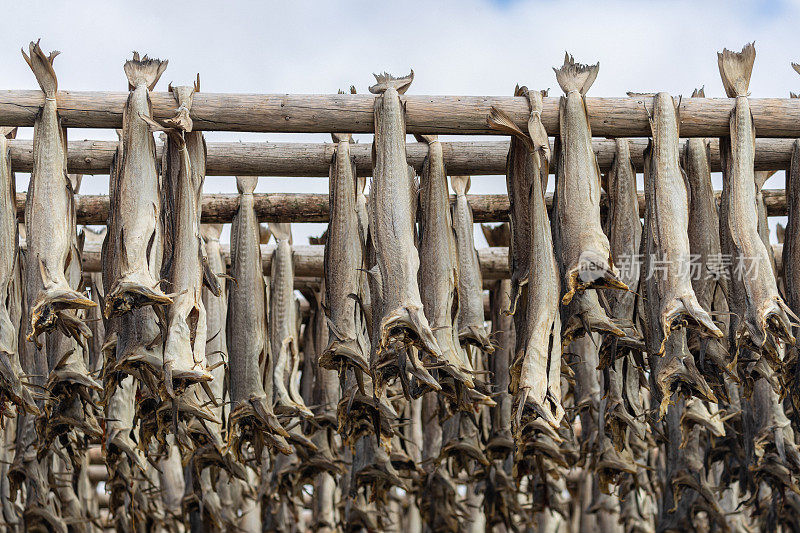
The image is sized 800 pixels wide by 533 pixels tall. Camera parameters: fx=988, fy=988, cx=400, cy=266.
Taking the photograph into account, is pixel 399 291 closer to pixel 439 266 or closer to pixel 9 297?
pixel 439 266

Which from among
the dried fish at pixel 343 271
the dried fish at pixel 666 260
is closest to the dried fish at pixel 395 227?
the dried fish at pixel 343 271

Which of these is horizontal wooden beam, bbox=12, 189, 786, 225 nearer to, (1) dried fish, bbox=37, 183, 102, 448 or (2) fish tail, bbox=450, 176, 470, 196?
(2) fish tail, bbox=450, 176, 470, 196

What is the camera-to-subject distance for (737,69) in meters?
4.98

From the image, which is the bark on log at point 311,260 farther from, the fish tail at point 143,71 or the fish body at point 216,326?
the fish tail at point 143,71

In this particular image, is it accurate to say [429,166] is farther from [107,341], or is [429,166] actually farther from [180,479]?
[180,479]

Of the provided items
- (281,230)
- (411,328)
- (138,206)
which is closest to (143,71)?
(138,206)

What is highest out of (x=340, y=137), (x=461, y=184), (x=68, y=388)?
(x=340, y=137)

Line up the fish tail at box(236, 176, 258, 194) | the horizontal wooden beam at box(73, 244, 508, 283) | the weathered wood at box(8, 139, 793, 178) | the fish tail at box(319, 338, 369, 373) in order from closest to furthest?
the fish tail at box(319, 338, 369, 373) → the weathered wood at box(8, 139, 793, 178) → the fish tail at box(236, 176, 258, 194) → the horizontal wooden beam at box(73, 244, 508, 283)

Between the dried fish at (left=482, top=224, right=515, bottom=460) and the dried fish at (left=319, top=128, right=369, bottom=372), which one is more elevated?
the dried fish at (left=319, top=128, right=369, bottom=372)

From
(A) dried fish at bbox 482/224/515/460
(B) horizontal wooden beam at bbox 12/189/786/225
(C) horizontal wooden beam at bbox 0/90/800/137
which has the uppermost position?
(C) horizontal wooden beam at bbox 0/90/800/137

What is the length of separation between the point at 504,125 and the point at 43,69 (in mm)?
2186

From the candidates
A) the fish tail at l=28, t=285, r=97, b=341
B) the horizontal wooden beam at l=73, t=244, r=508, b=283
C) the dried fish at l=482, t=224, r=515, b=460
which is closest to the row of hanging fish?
the fish tail at l=28, t=285, r=97, b=341

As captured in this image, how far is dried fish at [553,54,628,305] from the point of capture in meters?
4.38

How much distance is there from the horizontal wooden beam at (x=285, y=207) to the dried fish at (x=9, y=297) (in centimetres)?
114
